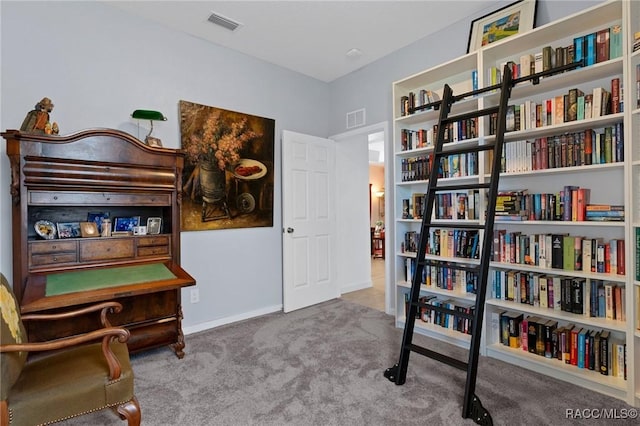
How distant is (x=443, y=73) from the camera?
3078 millimetres

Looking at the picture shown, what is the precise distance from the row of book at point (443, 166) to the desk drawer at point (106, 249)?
8.42ft

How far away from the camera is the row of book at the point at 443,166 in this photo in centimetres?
281

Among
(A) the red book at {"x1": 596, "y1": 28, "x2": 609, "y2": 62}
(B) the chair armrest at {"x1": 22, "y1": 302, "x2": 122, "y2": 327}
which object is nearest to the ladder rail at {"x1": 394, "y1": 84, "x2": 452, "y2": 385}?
(A) the red book at {"x1": 596, "y1": 28, "x2": 609, "y2": 62}

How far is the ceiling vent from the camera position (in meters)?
2.96

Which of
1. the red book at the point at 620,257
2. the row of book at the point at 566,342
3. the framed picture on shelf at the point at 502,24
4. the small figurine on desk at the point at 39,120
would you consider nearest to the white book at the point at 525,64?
the framed picture on shelf at the point at 502,24

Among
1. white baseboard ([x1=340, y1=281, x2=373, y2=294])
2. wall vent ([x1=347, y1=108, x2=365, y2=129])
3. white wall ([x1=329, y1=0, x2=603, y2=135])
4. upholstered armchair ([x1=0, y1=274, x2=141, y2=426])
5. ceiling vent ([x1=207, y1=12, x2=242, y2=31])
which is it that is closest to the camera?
upholstered armchair ([x1=0, y1=274, x2=141, y2=426])

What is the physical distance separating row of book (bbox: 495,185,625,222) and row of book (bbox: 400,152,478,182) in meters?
0.35

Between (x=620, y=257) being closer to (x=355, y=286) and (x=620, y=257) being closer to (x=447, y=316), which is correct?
(x=447, y=316)

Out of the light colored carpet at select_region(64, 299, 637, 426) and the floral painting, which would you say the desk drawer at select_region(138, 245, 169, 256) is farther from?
the light colored carpet at select_region(64, 299, 637, 426)

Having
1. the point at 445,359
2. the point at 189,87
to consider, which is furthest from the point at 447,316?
the point at 189,87

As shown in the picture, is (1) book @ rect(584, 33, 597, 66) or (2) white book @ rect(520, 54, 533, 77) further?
(2) white book @ rect(520, 54, 533, 77)

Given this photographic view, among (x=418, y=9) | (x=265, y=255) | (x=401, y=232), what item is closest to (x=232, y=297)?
(x=265, y=255)

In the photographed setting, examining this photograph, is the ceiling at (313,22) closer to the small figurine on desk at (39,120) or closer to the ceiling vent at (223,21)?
the ceiling vent at (223,21)

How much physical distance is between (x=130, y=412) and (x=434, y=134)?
10.0 feet
